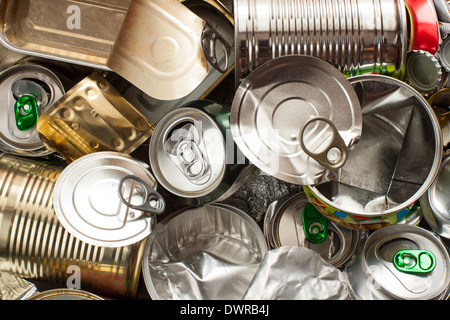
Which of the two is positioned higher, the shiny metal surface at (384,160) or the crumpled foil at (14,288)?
the shiny metal surface at (384,160)

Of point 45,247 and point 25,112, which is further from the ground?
point 25,112

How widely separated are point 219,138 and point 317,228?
468 mm

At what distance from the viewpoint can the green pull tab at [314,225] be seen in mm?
1463

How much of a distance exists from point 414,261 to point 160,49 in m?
1.04

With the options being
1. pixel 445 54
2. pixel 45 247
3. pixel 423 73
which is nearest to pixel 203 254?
pixel 45 247

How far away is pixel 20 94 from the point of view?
1.46 m

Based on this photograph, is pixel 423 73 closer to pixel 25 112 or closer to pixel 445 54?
pixel 445 54

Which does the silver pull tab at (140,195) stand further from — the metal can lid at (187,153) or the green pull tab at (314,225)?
the green pull tab at (314,225)

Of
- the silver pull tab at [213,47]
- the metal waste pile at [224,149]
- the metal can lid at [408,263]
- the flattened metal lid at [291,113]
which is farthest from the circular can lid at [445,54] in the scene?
the silver pull tab at [213,47]

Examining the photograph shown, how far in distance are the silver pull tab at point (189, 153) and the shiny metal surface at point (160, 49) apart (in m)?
0.20

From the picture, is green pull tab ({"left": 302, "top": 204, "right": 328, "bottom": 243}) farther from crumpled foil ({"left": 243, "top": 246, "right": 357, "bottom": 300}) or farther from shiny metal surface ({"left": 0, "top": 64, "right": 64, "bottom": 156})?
shiny metal surface ({"left": 0, "top": 64, "right": 64, "bottom": 156})

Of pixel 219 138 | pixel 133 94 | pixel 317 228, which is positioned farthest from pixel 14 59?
pixel 317 228

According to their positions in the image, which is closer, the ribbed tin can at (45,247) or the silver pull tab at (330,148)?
the silver pull tab at (330,148)

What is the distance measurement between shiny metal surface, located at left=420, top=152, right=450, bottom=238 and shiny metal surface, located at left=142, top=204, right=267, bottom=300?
Result: 544 millimetres
